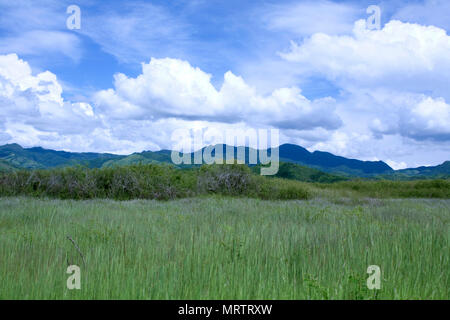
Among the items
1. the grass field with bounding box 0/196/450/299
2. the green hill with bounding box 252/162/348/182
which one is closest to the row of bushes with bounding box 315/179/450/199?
the grass field with bounding box 0/196/450/299

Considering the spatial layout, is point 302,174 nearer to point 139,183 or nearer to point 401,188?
point 401,188

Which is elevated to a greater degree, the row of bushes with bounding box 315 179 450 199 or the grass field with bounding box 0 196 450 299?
the row of bushes with bounding box 315 179 450 199

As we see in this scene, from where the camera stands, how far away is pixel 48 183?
582 inches

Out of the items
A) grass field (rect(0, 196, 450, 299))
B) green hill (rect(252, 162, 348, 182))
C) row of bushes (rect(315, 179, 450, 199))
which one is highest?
green hill (rect(252, 162, 348, 182))

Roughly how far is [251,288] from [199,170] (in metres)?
15.5

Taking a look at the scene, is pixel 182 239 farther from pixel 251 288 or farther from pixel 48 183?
pixel 48 183

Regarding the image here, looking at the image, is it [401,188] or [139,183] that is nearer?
[139,183]

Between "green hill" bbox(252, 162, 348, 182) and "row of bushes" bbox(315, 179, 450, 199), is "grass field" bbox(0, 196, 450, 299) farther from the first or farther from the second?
"green hill" bbox(252, 162, 348, 182)

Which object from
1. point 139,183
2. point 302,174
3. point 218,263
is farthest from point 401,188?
point 302,174

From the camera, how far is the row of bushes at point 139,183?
14.8 metres

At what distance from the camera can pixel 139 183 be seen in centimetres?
1550

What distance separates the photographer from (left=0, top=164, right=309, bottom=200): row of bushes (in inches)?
582

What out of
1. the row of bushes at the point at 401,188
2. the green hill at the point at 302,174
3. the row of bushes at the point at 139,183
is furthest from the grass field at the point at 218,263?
the green hill at the point at 302,174
